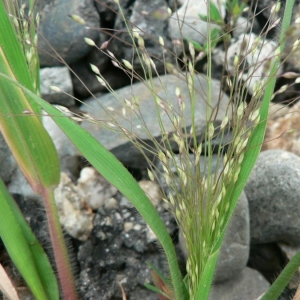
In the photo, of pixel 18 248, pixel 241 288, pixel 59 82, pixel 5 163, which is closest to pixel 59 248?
pixel 18 248

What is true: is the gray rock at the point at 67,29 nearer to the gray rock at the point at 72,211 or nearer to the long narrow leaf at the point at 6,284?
the gray rock at the point at 72,211

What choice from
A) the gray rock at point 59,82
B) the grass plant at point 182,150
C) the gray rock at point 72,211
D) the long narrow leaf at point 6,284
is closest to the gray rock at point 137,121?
the gray rock at point 59,82

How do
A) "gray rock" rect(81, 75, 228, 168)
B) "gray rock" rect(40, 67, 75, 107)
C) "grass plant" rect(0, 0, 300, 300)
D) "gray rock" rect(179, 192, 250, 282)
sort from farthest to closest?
"gray rock" rect(40, 67, 75, 107) → "gray rock" rect(81, 75, 228, 168) → "gray rock" rect(179, 192, 250, 282) → "grass plant" rect(0, 0, 300, 300)

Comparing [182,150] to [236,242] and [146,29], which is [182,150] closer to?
[236,242]

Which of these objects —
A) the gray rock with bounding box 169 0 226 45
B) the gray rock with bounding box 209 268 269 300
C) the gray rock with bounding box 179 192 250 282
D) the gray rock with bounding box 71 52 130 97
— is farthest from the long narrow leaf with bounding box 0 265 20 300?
the gray rock with bounding box 169 0 226 45

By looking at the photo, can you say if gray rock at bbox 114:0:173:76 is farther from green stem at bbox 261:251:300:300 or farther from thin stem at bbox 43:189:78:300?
green stem at bbox 261:251:300:300

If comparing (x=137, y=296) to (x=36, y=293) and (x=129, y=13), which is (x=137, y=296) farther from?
(x=129, y=13)
